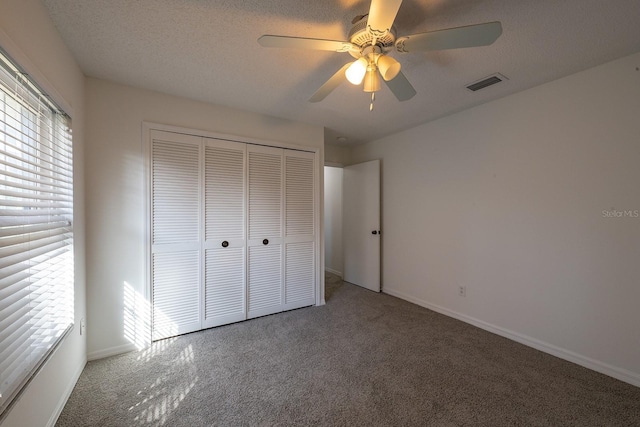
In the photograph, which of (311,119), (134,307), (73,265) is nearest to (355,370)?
(134,307)

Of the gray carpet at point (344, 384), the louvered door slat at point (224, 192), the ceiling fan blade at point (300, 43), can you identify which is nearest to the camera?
the ceiling fan blade at point (300, 43)

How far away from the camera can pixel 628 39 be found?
5.41 ft

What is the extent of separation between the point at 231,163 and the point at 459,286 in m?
2.84

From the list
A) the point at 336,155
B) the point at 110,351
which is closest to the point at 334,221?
the point at 336,155

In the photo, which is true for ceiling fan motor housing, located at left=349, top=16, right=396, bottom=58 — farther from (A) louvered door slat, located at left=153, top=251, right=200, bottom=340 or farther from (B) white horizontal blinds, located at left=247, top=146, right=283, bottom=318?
(A) louvered door slat, located at left=153, top=251, right=200, bottom=340

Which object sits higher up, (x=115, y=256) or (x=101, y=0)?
(x=101, y=0)

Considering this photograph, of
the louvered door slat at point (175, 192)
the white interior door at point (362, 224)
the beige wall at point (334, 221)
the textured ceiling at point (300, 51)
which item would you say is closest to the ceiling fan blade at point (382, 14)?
the textured ceiling at point (300, 51)

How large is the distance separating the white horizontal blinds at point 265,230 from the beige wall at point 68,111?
137cm

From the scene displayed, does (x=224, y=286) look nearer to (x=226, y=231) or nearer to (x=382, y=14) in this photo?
(x=226, y=231)

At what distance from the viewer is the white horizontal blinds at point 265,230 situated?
9.39ft

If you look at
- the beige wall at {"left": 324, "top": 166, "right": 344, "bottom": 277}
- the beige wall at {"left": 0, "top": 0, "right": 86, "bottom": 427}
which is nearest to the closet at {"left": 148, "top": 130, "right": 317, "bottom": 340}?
the beige wall at {"left": 0, "top": 0, "right": 86, "bottom": 427}

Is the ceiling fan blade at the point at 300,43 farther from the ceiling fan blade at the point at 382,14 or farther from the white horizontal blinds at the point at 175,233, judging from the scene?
the white horizontal blinds at the point at 175,233

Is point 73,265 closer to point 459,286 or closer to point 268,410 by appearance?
point 268,410

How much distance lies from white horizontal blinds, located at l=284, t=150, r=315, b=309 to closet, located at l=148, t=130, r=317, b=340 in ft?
0.04
